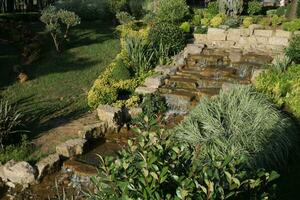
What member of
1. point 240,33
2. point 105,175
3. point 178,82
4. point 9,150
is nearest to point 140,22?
point 240,33

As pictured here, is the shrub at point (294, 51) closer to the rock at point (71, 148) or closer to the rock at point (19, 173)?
the rock at point (71, 148)

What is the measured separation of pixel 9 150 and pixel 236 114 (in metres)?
5.79

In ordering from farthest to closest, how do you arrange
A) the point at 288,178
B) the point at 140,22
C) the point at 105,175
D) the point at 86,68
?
the point at 140,22
the point at 86,68
the point at 288,178
the point at 105,175

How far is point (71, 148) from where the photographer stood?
35.8 ft

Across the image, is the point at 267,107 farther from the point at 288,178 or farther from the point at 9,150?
the point at 9,150

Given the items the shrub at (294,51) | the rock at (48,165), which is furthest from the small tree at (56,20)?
the shrub at (294,51)

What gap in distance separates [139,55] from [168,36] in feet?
6.37

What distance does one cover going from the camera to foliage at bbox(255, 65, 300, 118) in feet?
38.7

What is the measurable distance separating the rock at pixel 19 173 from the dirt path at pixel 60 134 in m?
1.03

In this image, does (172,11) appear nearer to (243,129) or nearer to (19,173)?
(243,129)

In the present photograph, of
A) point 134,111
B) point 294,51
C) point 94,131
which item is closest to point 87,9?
point 134,111

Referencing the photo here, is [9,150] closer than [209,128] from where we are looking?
No

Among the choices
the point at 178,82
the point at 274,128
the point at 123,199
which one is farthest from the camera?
the point at 178,82

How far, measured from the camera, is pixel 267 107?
10.2 meters
